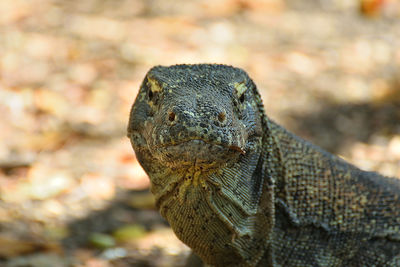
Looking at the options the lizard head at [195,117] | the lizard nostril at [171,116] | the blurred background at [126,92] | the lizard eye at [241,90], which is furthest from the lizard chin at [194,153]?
the blurred background at [126,92]

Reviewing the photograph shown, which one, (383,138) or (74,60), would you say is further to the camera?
(74,60)

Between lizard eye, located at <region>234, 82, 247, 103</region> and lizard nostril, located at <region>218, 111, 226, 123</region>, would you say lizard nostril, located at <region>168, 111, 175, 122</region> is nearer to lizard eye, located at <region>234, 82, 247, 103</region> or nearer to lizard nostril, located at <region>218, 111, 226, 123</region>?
lizard nostril, located at <region>218, 111, 226, 123</region>

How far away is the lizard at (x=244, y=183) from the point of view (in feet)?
10.9

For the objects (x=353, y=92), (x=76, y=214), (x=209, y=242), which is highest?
(x=353, y=92)

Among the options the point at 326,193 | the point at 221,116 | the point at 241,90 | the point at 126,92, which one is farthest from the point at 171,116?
the point at 126,92

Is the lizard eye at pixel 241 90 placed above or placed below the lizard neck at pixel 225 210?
above

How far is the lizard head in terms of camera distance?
318 centimetres

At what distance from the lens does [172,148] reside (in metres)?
3.22

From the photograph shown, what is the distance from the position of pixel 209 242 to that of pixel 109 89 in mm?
5632

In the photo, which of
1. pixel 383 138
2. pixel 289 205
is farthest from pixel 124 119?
pixel 289 205

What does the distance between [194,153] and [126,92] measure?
244 inches

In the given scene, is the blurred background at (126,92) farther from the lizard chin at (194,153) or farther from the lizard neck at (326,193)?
the lizard chin at (194,153)

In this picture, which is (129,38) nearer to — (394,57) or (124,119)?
(124,119)

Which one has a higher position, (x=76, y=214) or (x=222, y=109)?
(x=76, y=214)
